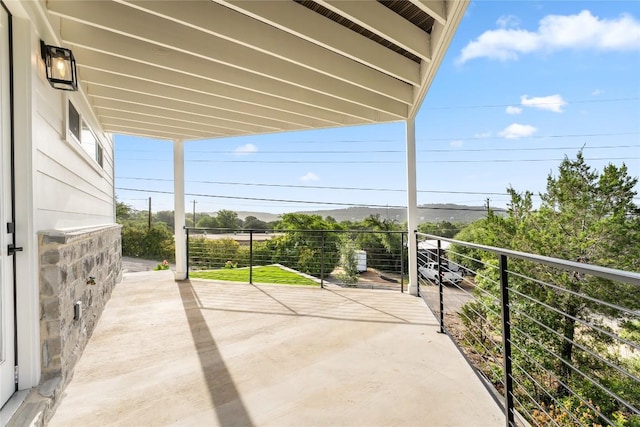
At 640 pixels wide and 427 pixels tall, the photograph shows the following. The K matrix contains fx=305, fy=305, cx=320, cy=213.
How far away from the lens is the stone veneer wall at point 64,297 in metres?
1.69

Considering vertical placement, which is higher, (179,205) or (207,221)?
(179,205)

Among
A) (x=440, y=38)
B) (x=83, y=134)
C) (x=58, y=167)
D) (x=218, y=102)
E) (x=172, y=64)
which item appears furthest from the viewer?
(x=218, y=102)

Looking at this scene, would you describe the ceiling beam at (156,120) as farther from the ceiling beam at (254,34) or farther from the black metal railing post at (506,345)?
the black metal railing post at (506,345)

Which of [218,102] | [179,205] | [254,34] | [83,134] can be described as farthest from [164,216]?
[254,34]

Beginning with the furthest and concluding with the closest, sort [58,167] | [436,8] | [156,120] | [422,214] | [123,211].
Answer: [123,211]
[422,214]
[156,120]
[58,167]
[436,8]

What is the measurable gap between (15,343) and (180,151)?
3628 mm

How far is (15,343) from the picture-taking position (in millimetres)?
1538

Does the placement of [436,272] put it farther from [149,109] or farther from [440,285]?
[149,109]

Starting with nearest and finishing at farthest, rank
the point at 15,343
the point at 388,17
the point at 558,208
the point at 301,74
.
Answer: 1. the point at 15,343
2. the point at 388,17
3. the point at 301,74
4. the point at 558,208

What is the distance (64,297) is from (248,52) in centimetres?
217

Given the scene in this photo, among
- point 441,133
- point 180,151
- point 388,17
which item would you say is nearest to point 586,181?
point 388,17

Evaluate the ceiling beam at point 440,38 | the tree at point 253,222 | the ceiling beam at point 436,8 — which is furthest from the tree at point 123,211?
the ceiling beam at point 436,8

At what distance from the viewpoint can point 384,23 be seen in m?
2.15

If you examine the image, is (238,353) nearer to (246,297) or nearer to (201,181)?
(246,297)
